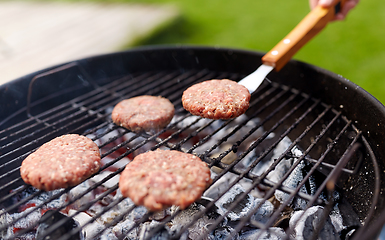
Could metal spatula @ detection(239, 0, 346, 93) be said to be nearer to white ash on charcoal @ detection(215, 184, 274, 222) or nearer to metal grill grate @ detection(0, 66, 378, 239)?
metal grill grate @ detection(0, 66, 378, 239)

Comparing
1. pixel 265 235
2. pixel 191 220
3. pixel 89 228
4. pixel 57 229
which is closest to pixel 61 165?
pixel 57 229

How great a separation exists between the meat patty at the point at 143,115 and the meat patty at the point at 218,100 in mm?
248

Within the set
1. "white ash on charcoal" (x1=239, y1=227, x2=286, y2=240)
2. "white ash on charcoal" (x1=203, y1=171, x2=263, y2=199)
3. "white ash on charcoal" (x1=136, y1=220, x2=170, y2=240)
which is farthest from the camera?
"white ash on charcoal" (x1=203, y1=171, x2=263, y2=199)

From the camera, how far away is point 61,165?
5.24 feet

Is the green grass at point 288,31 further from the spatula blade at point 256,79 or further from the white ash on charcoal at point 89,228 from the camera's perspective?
the white ash on charcoal at point 89,228

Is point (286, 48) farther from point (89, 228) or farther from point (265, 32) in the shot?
point (265, 32)

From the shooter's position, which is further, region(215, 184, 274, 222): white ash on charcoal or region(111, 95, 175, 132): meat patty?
region(111, 95, 175, 132): meat patty

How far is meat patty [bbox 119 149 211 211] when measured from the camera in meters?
1.37

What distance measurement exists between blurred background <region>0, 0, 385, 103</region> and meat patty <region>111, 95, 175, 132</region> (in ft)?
8.63

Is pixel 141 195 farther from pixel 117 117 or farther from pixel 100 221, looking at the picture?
pixel 117 117

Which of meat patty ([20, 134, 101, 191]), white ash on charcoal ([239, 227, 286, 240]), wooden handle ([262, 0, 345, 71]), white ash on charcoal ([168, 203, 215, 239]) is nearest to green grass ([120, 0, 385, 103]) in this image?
wooden handle ([262, 0, 345, 71])

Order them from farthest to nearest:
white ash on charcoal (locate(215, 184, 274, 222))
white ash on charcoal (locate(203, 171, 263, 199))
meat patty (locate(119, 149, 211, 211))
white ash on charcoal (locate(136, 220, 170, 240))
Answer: white ash on charcoal (locate(203, 171, 263, 199)) → white ash on charcoal (locate(215, 184, 274, 222)) → white ash on charcoal (locate(136, 220, 170, 240)) → meat patty (locate(119, 149, 211, 211))

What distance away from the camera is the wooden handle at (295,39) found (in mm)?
2029

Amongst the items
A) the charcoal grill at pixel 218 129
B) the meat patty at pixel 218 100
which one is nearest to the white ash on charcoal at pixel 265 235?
the charcoal grill at pixel 218 129
